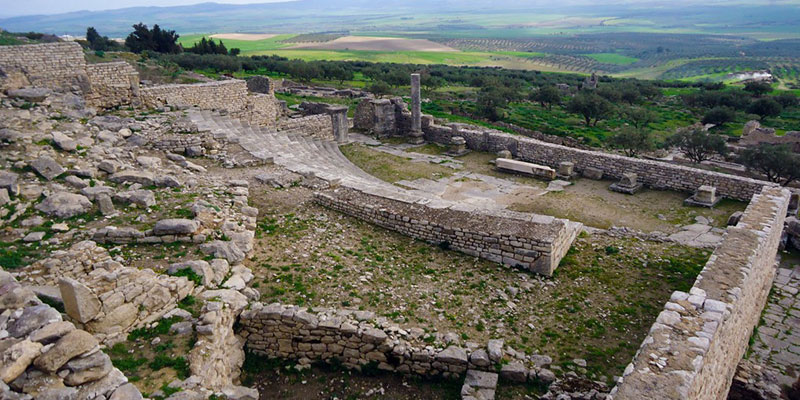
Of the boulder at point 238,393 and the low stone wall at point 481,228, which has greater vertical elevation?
the low stone wall at point 481,228

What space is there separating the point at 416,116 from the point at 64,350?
19199 millimetres

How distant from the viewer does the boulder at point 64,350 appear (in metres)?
4.85

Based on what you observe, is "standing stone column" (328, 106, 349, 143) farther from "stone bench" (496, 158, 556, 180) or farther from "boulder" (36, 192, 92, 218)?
"boulder" (36, 192, 92, 218)

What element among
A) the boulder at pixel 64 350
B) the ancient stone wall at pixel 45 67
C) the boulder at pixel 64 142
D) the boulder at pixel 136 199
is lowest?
the boulder at pixel 64 350

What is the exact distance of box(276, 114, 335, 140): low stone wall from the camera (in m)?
21.4

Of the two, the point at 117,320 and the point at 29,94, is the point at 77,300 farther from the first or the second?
the point at 29,94

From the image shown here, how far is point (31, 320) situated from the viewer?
529cm

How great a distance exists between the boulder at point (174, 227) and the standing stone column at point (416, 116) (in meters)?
14.9

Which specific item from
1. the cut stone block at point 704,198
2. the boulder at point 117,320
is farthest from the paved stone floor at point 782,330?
the boulder at point 117,320

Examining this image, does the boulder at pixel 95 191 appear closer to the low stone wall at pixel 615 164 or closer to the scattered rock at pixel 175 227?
the scattered rock at pixel 175 227

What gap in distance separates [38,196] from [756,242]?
45.6ft

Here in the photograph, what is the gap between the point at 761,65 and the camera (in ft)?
346

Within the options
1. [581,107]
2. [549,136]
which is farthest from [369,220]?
[581,107]

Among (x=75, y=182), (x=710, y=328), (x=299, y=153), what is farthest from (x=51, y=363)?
(x=299, y=153)
